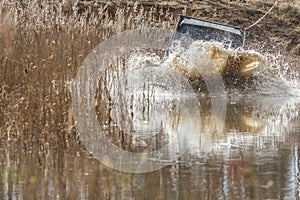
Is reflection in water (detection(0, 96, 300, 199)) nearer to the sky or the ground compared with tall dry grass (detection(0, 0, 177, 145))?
nearer to the ground

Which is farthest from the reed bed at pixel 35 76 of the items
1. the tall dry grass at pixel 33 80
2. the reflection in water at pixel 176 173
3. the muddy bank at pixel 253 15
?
the muddy bank at pixel 253 15

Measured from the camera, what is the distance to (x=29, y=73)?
10.1 meters

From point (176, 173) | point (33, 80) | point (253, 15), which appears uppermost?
point (253, 15)

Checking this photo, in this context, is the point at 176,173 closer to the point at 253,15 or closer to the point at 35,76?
the point at 35,76

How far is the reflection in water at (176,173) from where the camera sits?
24.3 ft

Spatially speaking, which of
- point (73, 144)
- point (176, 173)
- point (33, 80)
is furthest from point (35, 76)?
point (176, 173)

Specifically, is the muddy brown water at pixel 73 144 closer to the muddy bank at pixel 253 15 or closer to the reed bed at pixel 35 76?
the reed bed at pixel 35 76

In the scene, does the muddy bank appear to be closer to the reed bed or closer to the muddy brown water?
the muddy brown water

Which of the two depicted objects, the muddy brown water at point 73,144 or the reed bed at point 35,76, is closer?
the muddy brown water at point 73,144

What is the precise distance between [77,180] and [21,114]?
8.06ft

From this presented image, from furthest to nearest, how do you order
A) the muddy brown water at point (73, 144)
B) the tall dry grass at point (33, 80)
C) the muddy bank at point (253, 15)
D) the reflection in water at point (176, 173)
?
the muddy bank at point (253, 15)
the tall dry grass at point (33, 80)
the muddy brown water at point (73, 144)
the reflection in water at point (176, 173)

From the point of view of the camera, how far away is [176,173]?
27.3 ft

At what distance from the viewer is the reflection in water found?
741 cm

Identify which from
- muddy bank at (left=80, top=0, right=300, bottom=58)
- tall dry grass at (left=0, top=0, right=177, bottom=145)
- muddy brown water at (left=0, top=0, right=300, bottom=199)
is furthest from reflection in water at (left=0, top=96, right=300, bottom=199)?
muddy bank at (left=80, top=0, right=300, bottom=58)
